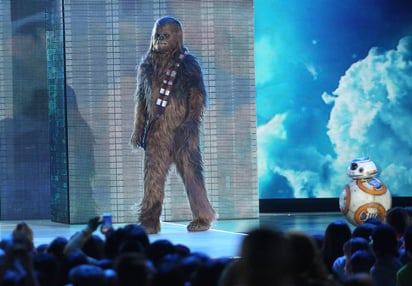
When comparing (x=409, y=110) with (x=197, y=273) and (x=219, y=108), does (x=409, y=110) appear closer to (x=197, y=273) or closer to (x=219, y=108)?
(x=219, y=108)

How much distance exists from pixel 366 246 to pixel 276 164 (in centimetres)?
877

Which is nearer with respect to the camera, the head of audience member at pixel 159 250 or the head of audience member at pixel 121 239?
the head of audience member at pixel 159 250

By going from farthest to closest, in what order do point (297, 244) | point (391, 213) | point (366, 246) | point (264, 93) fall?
1. point (264, 93)
2. point (391, 213)
3. point (366, 246)
4. point (297, 244)

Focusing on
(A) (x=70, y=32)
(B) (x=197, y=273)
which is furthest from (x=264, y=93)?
(B) (x=197, y=273)

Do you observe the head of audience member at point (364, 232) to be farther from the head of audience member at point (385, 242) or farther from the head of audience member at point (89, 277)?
the head of audience member at point (89, 277)

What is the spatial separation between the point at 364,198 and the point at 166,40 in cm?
271

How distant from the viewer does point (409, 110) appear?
14.7 metres

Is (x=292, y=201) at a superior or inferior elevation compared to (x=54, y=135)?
inferior

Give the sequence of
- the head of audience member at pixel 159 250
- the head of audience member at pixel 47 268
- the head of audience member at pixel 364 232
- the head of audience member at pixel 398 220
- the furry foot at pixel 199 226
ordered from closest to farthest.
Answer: the head of audience member at pixel 47 268, the head of audience member at pixel 159 250, the head of audience member at pixel 364 232, the head of audience member at pixel 398 220, the furry foot at pixel 199 226

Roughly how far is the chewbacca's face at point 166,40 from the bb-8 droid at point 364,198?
2.39 m

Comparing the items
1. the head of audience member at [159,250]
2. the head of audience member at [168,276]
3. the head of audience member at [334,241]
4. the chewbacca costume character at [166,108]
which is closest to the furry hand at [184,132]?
the chewbacca costume character at [166,108]

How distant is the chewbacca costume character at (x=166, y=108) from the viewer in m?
11.0

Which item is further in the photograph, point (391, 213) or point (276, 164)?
point (276, 164)

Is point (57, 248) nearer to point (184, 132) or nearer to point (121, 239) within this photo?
point (121, 239)
